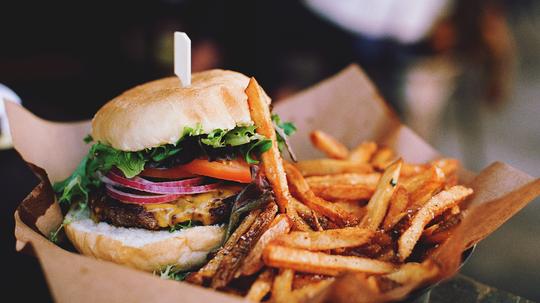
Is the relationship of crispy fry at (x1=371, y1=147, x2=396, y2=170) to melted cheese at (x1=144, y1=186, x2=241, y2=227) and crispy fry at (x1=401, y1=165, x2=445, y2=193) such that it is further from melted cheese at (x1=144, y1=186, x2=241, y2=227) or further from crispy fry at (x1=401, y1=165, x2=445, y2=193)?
melted cheese at (x1=144, y1=186, x2=241, y2=227)

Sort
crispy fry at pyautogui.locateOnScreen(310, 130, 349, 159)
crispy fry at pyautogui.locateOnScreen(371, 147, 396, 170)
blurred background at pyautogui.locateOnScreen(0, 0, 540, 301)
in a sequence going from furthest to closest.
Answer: blurred background at pyautogui.locateOnScreen(0, 0, 540, 301) → crispy fry at pyautogui.locateOnScreen(310, 130, 349, 159) → crispy fry at pyautogui.locateOnScreen(371, 147, 396, 170)

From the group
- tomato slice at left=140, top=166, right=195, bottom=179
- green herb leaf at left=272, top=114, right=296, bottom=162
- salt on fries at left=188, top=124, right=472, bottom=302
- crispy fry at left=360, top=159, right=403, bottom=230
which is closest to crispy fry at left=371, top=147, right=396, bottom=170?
salt on fries at left=188, top=124, right=472, bottom=302

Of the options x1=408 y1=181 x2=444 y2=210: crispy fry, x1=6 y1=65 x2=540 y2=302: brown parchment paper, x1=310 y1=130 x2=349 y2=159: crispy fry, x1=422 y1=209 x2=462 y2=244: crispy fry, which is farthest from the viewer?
x1=310 y1=130 x2=349 y2=159: crispy fry

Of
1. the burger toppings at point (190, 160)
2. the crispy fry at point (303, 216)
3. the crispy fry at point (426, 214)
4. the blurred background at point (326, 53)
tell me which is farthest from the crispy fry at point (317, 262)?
the blurred background at point (326, 53)

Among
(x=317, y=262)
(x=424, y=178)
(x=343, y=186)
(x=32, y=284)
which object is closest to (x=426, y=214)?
(x=424, y=178)

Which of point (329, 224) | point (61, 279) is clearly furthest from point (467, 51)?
point (61, 279)

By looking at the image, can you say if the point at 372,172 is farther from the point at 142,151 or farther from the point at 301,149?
the point at 142,151

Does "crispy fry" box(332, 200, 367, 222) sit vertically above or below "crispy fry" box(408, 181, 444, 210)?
below

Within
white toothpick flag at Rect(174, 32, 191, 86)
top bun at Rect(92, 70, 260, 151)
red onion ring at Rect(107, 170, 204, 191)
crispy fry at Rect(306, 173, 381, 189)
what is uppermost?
white toothpick flag at Rect(174, 32, 191, 86)
